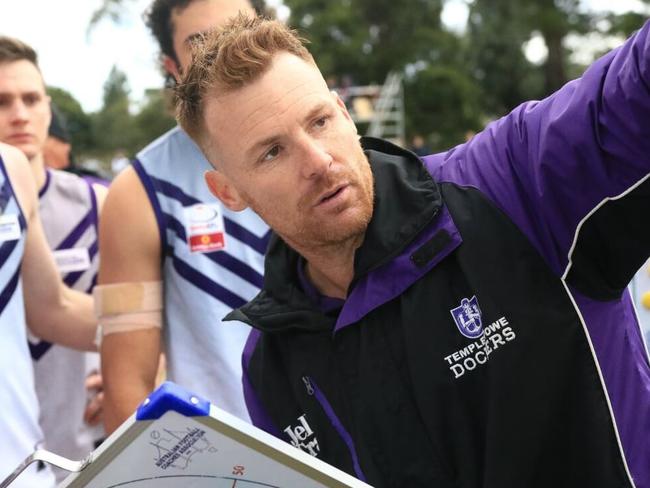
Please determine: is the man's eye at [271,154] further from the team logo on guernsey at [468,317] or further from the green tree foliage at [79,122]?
the green tree foliage at [79,122]

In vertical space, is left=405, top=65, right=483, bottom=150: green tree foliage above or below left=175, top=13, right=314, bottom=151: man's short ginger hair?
below

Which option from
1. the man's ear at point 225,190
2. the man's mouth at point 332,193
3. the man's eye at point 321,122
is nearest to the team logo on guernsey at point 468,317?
the man's mouth at point 332,193

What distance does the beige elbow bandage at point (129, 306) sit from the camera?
8.66 feet

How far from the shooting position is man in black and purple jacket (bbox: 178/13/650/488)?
148cm

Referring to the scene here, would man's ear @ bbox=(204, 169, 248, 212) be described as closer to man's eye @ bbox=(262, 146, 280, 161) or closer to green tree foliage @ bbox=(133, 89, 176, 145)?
man's eye @ bbox=(262, 146, 280, 161)

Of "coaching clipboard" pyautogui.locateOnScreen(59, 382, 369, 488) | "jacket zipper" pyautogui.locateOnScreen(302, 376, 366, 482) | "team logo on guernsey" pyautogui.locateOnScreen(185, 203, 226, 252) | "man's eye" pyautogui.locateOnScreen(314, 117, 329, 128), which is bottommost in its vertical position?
"jacket zipper" pyautogui.locateOnScreen(302, 376, 366, 482)

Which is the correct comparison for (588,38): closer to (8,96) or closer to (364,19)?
(364,19)

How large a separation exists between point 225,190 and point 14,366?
89 centimetres

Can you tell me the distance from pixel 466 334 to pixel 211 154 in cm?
73

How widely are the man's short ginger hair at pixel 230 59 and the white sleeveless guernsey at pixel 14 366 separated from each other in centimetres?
Result: 83

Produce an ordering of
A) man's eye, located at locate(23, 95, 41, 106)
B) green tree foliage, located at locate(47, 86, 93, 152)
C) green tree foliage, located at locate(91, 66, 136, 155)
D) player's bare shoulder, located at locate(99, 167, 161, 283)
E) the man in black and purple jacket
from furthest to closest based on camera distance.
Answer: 1. green tree foliage, located at locate(91, 66, 136, 155)
2. green tree foliage, located at locate(47, 86, 93, 152)
3. man's eye, located at locate(23, 95, 41, 106)
4. player's bare shoulder, located at locate(99, 167, 161, 283)
5. the man in black and purple jacket

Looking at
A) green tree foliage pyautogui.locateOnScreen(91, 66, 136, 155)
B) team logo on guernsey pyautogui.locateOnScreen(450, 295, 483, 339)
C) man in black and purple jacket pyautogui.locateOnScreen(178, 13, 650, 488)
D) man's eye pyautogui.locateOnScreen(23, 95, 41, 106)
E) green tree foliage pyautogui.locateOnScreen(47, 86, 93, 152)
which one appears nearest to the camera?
man in black and purple jacket pyautogui.locateOnScreen(178, 13, 650, 488)

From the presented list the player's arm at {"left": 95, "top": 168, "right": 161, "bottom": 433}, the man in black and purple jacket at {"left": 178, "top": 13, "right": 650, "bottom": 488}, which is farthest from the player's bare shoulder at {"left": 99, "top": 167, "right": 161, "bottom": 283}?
the man in black and purple jacket at {"left": 178, "top": 13, "right": 650, "bottom": 488}

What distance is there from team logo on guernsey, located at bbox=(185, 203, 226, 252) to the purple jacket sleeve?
3.94ft
